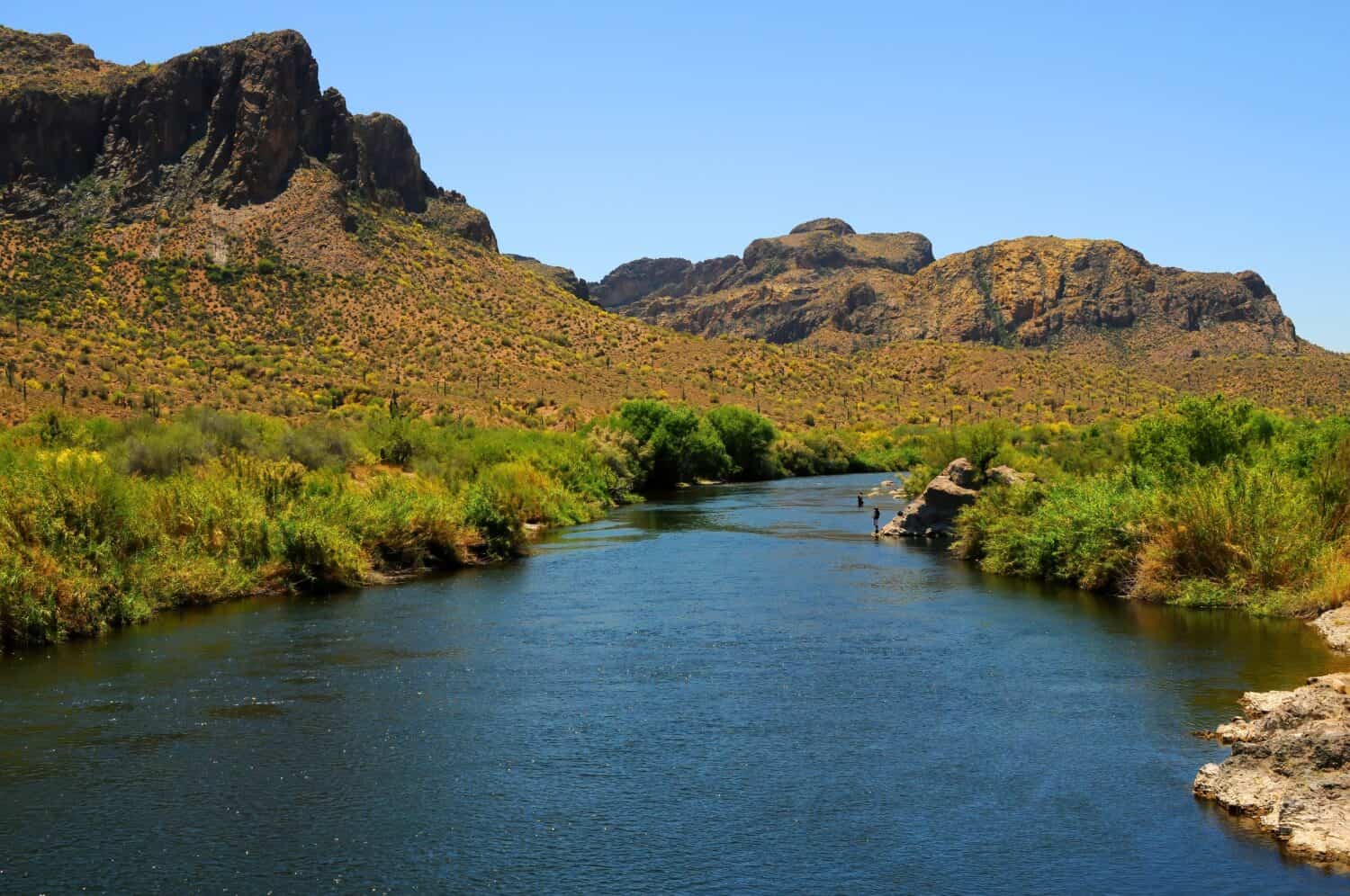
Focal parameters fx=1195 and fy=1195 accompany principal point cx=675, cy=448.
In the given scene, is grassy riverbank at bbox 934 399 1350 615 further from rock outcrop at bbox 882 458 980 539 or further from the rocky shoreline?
the rocky shoreline

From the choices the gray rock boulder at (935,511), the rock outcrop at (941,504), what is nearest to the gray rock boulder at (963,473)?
the rock outcrop at (941,504)

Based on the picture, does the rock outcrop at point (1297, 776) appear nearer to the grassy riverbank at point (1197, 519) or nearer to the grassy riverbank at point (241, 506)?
the grassy riverbank at point (1197, 519)

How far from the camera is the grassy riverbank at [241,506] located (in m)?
25.9

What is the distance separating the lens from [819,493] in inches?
2795

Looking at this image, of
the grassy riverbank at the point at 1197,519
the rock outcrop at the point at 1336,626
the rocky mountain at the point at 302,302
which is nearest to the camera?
the rock outcrop at the point at 1336,626

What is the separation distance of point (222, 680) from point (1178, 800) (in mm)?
15882

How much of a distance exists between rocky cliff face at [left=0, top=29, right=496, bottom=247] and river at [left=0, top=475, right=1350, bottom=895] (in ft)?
255

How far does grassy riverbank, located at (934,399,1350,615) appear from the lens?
1091 inches

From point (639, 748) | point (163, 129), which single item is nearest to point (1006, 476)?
point (639, 748)

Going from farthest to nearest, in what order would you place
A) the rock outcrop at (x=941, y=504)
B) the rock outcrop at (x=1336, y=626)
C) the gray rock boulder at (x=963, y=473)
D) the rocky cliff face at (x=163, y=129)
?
the rocky cliff face at (x=163, y=129), the gray rock boulder at (x=963, y=473), the rock outcrop at (x=941, y=504), the rock outcrop at (x=1336, y=626)

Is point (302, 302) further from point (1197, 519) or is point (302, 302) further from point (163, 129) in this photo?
point (1197, 519)

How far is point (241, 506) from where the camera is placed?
3198 cm

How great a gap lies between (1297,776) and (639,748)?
8785 millimetres

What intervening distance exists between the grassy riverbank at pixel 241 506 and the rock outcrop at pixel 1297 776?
21850 millimetres
